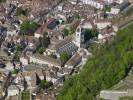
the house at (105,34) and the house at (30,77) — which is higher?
the house at (105,34)

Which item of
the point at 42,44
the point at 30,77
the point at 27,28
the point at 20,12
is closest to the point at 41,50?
the point at 42,44

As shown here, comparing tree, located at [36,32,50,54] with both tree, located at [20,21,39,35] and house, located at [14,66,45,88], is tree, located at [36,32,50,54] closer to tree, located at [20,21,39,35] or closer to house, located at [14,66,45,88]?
tree, located at [20,21,39,35]

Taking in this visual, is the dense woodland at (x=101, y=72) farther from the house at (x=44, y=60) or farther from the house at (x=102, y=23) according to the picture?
the house at (x=102, y=23)

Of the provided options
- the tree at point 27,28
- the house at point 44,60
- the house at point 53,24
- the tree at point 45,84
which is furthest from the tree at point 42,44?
the tree at point 45,84

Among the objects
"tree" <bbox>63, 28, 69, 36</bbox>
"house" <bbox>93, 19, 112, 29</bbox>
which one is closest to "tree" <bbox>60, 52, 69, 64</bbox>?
"tree" <bbox>63, 28, 69, 36</bbox>

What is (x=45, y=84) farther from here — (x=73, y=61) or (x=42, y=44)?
(x=42, y=44)
